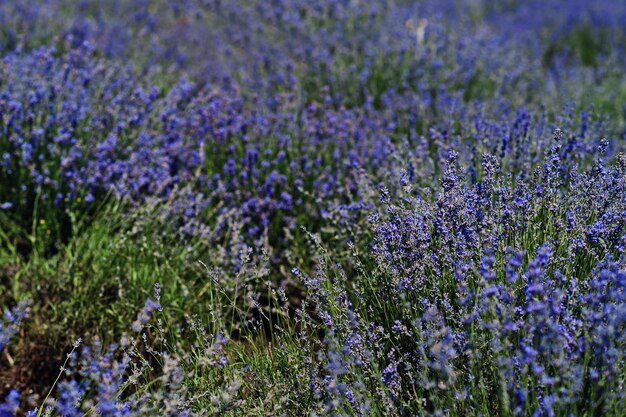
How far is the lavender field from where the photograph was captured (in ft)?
6.17

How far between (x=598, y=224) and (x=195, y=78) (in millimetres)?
3536

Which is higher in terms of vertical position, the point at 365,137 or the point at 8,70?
the point at 8,70

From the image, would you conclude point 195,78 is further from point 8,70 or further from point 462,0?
point 462,0

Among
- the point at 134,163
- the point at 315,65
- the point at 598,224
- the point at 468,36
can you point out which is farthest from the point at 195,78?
the point at 598,224

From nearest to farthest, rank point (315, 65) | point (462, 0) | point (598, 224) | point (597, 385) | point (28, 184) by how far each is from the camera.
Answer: point (597, 385), point (598, 224), point (28, 184), point (315, 65), point (462, 0)

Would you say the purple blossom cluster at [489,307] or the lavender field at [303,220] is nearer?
the purple blossom cluster at [489,307]

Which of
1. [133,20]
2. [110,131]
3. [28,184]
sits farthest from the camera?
[133,20]

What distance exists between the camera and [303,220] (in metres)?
3.43

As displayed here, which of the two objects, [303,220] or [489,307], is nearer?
[489,307]

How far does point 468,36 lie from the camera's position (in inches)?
230

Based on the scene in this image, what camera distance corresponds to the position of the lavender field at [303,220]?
1.88m

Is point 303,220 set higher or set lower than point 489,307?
lower

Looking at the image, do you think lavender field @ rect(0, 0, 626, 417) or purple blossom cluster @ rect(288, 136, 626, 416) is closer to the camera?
purple blossom cluster @ rect(288, 136, 626, 416)

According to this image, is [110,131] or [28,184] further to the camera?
[110,131]
